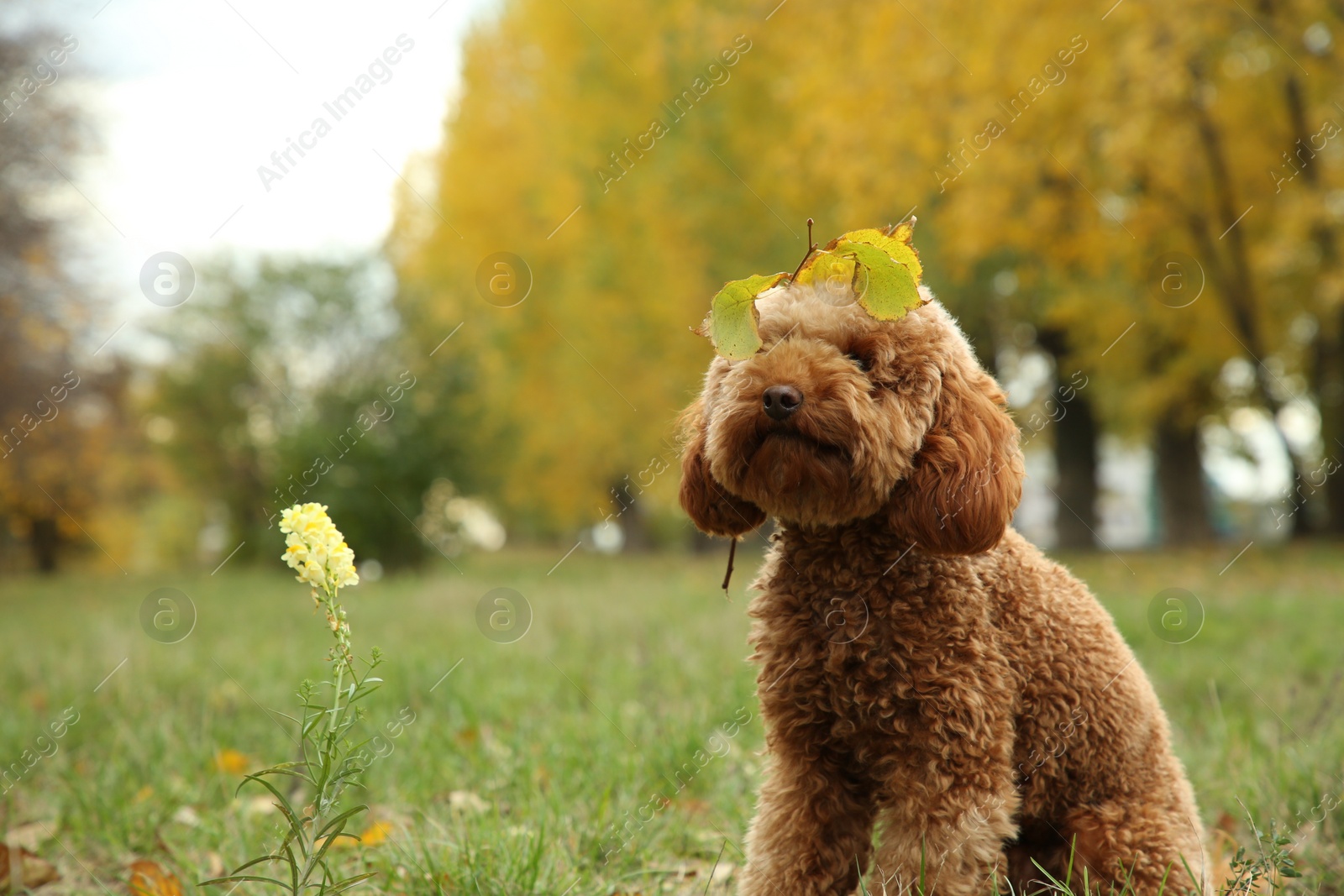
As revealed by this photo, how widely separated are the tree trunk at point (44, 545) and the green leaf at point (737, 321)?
24.2 m

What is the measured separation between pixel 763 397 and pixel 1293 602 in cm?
659

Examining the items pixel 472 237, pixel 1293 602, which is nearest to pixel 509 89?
pixel 472 237

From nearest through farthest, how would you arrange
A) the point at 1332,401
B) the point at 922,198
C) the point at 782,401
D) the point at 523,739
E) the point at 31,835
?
the point at 782,401 < the point at 31,835 < the point at 523,739 < the point at 922,198 < the point at 1332,401

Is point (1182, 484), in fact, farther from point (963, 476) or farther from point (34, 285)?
point (34, 285)

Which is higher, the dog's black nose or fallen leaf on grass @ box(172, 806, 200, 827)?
the dog's black nose

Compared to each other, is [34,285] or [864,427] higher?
[34,285]

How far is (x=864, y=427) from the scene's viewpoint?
2.15 meters

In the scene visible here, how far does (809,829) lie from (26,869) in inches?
84.2

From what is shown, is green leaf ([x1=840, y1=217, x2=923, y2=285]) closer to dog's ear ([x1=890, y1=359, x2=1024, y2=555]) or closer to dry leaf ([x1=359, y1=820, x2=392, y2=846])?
dog's ear ([x1=890, y1=359, x2=1024, y2=555])

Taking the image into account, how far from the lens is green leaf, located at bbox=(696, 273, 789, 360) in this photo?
7.41 ft

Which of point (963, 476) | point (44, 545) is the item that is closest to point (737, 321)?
point (963, 476)

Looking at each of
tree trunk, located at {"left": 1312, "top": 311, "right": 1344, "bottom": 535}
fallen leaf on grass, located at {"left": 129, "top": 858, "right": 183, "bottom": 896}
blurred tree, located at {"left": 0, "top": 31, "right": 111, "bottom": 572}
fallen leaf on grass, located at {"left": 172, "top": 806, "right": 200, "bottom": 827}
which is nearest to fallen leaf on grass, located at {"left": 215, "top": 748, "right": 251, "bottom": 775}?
fallen leaf on grass, located at {"left": 172, "top": 806, "right": 200, "bottom": 827}

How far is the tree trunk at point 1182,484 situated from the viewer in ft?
52.4

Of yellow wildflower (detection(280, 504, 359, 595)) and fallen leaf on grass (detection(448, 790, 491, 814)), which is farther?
fallen leaf on grass (detection(448, 790, 491, 814))
